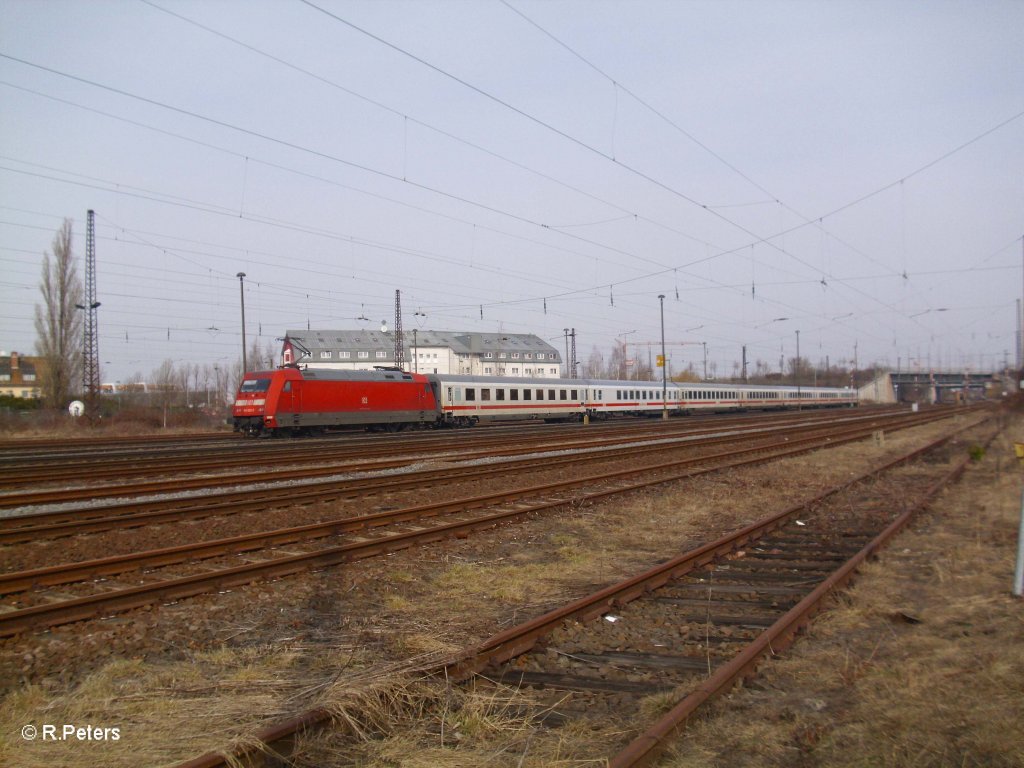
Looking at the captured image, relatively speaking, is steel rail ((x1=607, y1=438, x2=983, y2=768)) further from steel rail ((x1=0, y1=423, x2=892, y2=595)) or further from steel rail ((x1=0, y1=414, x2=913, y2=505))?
steel rail ((x1=0, y1=414, x2=913, y2=505))

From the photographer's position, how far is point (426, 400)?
126 ft

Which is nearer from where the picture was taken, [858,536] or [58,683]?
[58,683]

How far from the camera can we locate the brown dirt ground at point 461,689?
13.7ft

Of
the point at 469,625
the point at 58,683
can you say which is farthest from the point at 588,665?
the point at 58,683

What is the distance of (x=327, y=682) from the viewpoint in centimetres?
509

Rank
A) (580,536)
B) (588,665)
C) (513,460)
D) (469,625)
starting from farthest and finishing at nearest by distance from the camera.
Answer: (513,460)
(580,536)
(469,625)
(588,665)

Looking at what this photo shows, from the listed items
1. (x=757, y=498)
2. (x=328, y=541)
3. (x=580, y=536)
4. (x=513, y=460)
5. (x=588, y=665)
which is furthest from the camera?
(x=513, y=460)

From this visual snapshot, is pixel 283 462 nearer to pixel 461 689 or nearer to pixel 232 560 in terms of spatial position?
pixel 232 560

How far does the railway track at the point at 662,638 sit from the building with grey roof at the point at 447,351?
269 ft

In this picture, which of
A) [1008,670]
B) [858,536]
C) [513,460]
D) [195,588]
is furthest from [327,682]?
[513,460]

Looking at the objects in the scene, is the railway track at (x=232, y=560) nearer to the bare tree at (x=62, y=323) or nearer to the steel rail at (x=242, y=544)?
the steel rail at (x=242, y=544)

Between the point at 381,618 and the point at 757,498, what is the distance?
10.2 metres

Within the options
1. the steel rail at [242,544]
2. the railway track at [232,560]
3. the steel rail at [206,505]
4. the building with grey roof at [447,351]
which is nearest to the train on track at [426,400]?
the steel rail at [206,505]

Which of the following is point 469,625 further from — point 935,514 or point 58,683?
point 935,514
